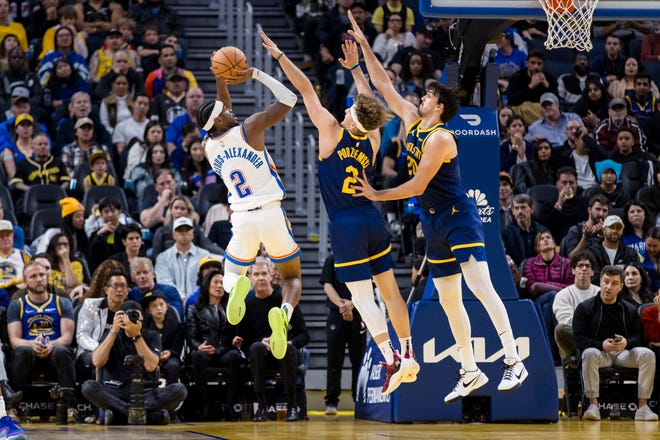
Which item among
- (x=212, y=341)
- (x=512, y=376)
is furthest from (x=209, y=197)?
(x=512, y=376)

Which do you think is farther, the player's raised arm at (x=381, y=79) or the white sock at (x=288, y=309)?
the player's raised arm at (x=381, y=79)

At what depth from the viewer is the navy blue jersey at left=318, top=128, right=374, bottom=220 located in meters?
11.0

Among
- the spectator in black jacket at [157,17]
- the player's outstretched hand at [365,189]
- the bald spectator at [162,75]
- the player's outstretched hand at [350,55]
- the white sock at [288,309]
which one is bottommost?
the white sock at [288,309]

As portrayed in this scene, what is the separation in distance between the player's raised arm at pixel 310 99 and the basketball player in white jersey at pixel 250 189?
13 centimetres

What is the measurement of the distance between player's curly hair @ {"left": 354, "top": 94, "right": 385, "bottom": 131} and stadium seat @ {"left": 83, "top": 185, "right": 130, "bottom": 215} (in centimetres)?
656

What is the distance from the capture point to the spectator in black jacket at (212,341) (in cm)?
1447

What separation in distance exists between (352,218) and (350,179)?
34cm

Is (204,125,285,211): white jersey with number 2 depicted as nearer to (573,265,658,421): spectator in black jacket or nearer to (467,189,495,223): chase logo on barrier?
(467,189,495,223): chase logo on barrier

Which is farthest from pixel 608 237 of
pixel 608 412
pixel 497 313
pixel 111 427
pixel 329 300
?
pixel 111 427

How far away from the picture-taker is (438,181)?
11.0 m

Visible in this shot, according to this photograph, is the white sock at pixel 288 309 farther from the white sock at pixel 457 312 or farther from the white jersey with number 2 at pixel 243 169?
the white sock at pixel 457 312

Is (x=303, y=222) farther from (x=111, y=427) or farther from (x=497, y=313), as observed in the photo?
(x=497, y=313)

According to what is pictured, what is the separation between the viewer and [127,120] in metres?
18.4

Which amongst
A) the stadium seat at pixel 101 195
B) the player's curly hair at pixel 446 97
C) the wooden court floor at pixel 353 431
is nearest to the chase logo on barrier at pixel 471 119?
the player's curly hair at pixel 446 97
